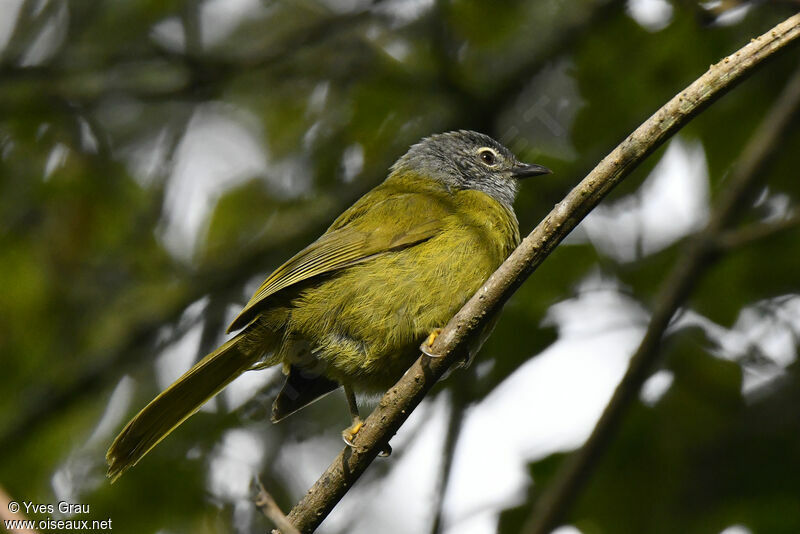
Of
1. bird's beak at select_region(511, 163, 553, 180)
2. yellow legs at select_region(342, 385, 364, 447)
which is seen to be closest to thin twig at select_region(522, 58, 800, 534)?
yellow legs at select_region(342, 385, 364, 447)

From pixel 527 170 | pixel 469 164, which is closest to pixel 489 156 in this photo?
pixel 469 164

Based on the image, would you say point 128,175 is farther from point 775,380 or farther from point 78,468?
point 775,380

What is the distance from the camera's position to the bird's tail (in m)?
3.63

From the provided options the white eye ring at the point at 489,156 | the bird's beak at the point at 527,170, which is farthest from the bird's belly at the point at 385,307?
the white eye ring at the point at 489,156

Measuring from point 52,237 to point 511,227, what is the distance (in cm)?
294

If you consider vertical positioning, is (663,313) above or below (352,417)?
above

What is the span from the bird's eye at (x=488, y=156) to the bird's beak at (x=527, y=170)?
15 centimetres

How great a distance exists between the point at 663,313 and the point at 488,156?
5.77 ft

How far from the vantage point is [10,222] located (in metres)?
5.32

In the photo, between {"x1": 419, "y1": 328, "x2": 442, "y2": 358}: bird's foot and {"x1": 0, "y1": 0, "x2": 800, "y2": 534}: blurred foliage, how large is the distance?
98cm

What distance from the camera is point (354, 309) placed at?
150 inches

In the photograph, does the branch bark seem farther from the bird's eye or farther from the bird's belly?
→ the bird's eye

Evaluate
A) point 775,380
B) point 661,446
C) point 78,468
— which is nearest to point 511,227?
point 661,446

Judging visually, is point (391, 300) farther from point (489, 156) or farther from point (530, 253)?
point (489, 156)
